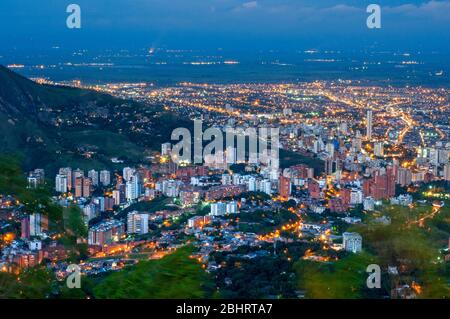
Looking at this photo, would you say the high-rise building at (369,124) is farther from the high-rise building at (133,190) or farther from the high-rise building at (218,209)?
the high-rise building at (218,209)

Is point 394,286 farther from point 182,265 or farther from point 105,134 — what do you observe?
point 105,134

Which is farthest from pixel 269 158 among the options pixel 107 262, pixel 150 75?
pixel 150 75

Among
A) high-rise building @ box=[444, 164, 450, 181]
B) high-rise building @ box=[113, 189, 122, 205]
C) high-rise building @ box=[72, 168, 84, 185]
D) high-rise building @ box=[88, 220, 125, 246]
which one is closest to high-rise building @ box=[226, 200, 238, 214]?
high-rise building @ box=[88, 220, 125, 246]

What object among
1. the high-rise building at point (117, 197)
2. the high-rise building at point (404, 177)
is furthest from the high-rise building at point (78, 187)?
the high-rise building at point (404, 177)

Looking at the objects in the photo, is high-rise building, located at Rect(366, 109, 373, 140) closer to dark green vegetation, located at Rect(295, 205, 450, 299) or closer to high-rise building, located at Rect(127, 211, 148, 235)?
high-rise building, located at Rect(127, 211, 148, 235)

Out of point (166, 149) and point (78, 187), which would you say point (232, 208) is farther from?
point (166, 149)

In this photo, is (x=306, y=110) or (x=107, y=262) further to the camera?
(x=306, y=110)
